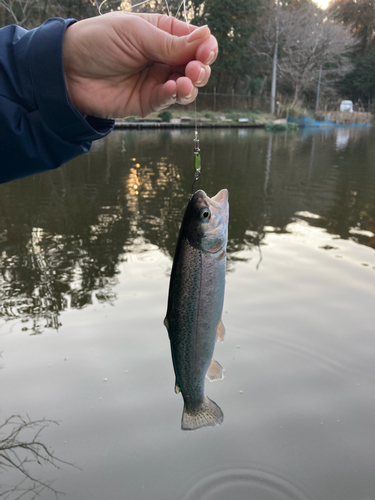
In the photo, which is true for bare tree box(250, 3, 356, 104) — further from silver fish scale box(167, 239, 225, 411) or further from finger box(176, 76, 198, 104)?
silver fish scale box(167, 239, 225, 411)

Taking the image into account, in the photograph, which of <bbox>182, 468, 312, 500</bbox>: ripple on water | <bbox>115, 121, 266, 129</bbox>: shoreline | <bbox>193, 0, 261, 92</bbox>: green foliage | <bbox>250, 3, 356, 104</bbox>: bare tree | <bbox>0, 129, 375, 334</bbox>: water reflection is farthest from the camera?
<bbox>250, 3, 356, 104</bbox>: bare tree

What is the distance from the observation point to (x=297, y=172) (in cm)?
1502

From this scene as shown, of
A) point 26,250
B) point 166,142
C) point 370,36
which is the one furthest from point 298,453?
point 370,36

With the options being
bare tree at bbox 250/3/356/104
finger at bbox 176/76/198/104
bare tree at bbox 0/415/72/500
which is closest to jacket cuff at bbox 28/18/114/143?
finger at bbox 176/76/198/104

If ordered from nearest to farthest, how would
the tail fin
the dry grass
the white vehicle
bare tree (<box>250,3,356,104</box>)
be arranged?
the tail fin, bare tree (<box>250,3,356,104</box>), the dry grass, the white vehicle

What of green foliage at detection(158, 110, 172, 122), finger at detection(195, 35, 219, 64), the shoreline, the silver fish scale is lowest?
the silver fish scale

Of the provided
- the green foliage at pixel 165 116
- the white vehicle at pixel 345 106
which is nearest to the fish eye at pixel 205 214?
the green foliage at pixel 165 116

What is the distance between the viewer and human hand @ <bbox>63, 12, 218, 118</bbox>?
1990mm

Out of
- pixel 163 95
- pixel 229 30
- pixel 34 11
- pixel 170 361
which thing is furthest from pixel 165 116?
pixel 163 95

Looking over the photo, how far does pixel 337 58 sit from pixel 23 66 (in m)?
57.7

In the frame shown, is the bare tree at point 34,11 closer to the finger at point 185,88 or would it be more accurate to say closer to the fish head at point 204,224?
the finger at point 185,88

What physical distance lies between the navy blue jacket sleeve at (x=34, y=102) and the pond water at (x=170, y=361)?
7.59 ft

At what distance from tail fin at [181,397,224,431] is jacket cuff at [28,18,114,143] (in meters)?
1.60

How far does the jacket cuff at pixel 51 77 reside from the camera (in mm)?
1940
